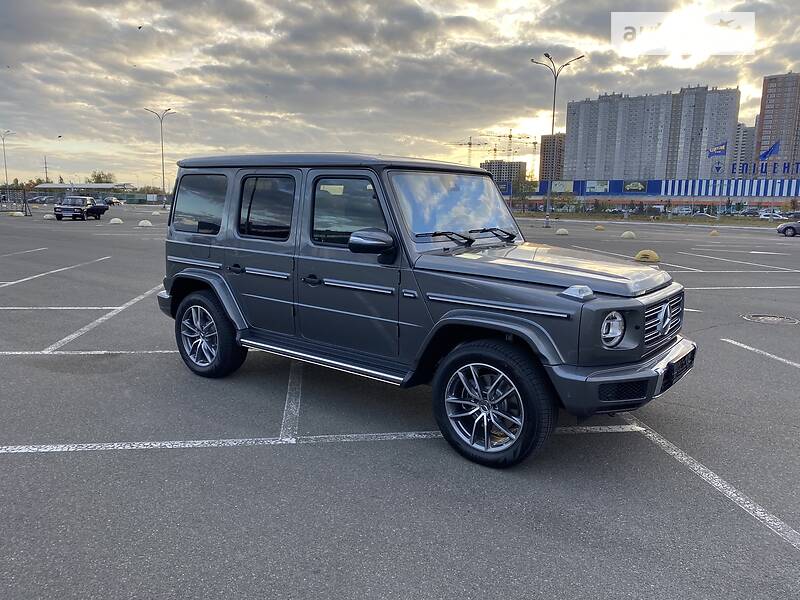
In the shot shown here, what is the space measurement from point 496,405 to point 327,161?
7.34 feet

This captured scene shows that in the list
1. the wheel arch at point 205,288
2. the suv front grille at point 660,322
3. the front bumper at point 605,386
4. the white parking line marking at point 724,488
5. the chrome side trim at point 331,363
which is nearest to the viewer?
the white parking line marking at point 724,488

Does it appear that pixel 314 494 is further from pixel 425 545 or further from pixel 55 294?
pixel 55 294

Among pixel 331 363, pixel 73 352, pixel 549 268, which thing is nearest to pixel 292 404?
pixel 331 363

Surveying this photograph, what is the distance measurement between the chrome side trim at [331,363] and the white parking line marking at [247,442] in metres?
0.46

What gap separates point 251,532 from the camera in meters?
3.10

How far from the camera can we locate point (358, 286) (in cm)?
435

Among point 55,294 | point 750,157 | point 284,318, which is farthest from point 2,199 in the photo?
point 750,157

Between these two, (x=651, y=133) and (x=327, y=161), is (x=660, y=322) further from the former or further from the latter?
(x=651, y=133)

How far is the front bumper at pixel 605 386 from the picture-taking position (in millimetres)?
3465

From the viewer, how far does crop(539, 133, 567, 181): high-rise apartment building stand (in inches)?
4227

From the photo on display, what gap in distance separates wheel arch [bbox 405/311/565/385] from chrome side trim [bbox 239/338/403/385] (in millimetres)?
165

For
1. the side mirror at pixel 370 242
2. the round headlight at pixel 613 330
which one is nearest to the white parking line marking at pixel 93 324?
the side mirror at pixel 370 242

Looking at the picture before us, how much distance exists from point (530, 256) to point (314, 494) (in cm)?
219

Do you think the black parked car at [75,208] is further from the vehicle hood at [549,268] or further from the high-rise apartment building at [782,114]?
the high-rise apartment building at [782,114]
